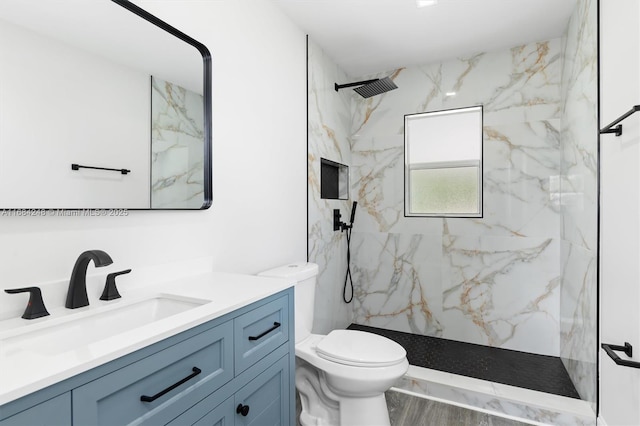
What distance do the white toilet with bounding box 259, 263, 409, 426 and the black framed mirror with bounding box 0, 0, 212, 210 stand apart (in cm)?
78

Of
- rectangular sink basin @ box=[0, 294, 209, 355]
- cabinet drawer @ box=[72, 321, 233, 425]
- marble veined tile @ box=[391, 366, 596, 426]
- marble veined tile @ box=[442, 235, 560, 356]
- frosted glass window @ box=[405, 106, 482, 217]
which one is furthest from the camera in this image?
frosted glass window @ box=[405, 106, 482, 217]

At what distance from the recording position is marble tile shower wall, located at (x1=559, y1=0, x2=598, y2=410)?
182cm

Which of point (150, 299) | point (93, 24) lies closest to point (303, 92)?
point (93, 24)

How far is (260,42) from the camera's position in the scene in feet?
6.54

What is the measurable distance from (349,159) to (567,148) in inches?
65.5

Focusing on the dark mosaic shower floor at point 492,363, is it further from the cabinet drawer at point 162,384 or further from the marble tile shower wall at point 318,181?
the cabinet drawer at point 162,384

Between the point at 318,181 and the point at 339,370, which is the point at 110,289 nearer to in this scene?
the point at 339,370

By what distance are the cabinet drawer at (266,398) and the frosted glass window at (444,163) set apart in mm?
2083

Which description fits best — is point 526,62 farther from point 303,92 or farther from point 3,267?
point 3,267

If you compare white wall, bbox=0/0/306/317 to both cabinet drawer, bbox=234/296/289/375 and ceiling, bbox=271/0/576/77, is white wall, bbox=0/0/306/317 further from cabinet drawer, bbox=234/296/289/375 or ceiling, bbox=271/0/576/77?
cabinet drawer, bbox=234/296/289/375

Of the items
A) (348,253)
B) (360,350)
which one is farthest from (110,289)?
(348,253)

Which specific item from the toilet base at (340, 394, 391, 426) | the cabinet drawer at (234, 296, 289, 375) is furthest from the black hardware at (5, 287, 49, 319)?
the toilet base at (340, 394, 391, 426)

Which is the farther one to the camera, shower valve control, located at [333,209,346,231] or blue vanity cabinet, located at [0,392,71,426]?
shower valve control, located at [333,209,346,231]

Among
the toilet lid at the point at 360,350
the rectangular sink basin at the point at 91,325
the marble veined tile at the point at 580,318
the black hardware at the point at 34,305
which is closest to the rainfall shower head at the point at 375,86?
the marble veined tile at the point at 580,318
